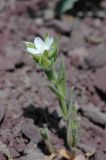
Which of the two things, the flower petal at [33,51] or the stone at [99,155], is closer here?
the flower petal at [33,51]

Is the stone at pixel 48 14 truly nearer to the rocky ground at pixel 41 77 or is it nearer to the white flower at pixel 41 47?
the rocky ground at pixel 41 77

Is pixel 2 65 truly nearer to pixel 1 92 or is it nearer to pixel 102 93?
pixel 1 92

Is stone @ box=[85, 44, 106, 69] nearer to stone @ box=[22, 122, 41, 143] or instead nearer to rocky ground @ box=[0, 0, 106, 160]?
rocky ground @ box=[0, 0, 106, 160]

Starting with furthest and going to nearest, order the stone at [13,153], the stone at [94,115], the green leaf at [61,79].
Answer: the stone at [94,115]
the stone at [13,153]
the green leaf at [61,79]

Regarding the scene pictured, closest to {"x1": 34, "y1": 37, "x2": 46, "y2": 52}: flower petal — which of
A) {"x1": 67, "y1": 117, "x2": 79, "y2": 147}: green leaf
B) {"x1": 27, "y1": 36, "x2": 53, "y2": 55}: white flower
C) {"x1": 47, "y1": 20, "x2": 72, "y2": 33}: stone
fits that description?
{"x1": 27, "y1": 36, "x2": 53, "y2": 55}: white flower

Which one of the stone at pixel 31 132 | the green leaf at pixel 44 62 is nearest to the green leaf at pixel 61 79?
the green leaf at pixel 44 62

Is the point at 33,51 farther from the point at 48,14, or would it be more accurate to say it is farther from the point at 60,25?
the point at 48,14

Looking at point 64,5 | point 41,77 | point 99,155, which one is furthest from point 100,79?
point 64,5
